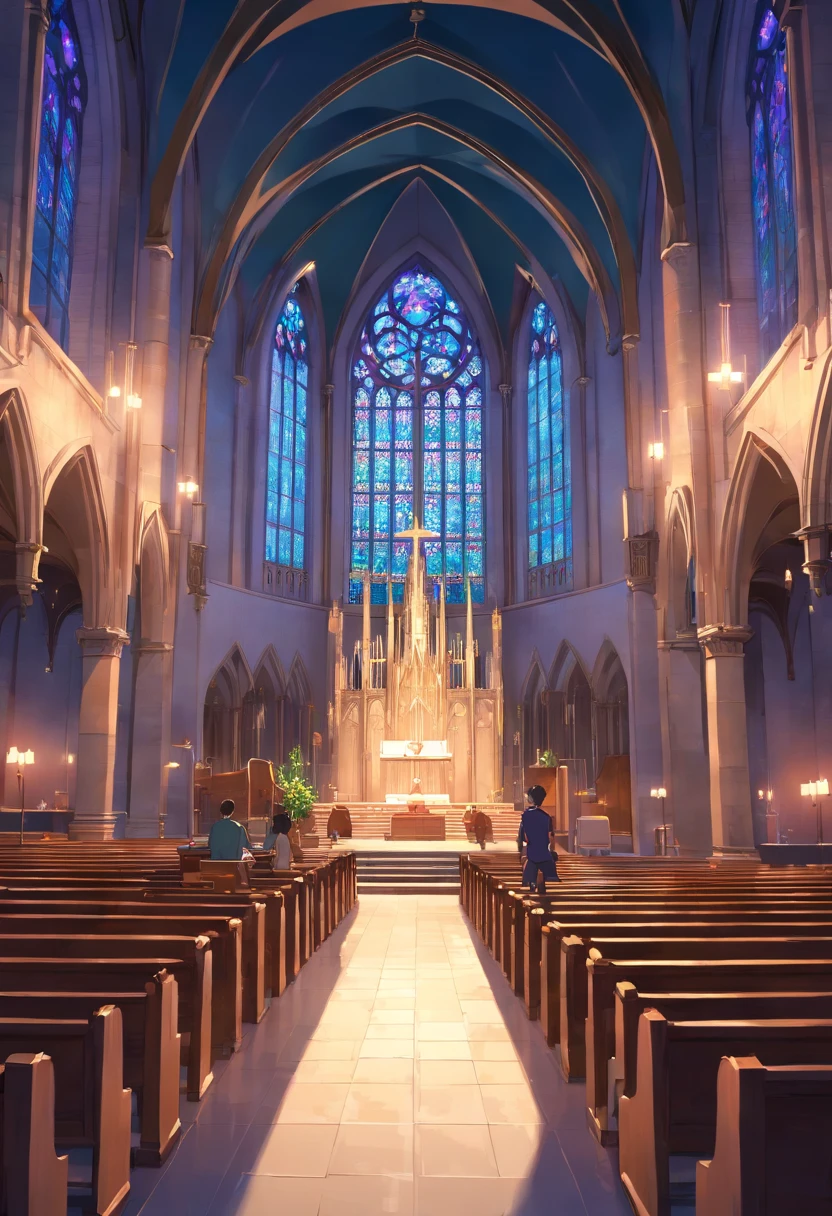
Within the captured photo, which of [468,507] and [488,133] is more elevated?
[488,133]

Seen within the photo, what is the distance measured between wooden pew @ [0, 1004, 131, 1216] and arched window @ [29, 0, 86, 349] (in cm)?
1514

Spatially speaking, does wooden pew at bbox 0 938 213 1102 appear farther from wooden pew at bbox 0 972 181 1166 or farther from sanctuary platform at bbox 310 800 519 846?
sanctuary platform at bbox 310 800 519 846

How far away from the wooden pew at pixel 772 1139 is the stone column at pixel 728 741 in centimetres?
1285

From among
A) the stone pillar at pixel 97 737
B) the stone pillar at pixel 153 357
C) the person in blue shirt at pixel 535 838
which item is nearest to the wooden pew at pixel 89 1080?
the person in blue shirt at pixel 535 838

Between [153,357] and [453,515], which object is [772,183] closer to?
[153,357]

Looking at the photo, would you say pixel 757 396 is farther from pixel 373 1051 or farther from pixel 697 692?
pixel 373 1051

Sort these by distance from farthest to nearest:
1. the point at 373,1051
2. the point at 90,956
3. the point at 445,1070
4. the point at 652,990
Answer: the point at 373,1051, the point at 445,1070, the point at 90,956, the point at 652,990

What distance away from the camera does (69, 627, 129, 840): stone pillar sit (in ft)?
52.4

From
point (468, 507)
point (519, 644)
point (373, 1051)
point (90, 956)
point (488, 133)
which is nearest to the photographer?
point (90, 956)

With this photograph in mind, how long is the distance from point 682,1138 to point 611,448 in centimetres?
2464

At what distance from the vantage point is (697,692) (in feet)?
62.0

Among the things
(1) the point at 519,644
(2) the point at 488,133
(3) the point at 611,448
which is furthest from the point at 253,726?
(2) the point at 488,133

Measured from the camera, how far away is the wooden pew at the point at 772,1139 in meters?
2.51

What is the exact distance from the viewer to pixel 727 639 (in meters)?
15.5
